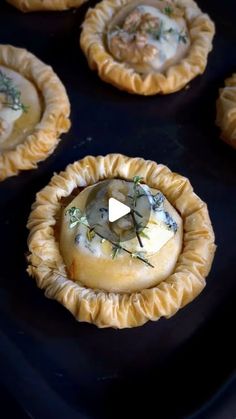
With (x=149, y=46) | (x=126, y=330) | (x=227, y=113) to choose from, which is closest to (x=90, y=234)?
(x=126, y=330)

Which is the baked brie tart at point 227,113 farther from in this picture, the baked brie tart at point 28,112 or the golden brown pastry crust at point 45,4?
the golden brown pastry crust at point 45,4

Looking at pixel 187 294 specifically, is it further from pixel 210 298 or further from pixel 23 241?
pixel 23 241

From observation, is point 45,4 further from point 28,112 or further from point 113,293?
point 113,293

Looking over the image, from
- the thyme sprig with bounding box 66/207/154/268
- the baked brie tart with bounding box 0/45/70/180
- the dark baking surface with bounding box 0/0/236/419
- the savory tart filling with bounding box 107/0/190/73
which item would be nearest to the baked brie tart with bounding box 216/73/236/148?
the dark baking surface with bounding box 0/0/236/419
